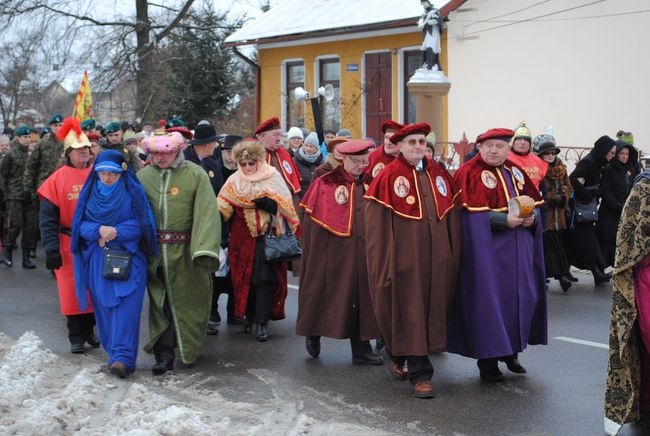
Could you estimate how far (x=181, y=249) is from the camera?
808 cm

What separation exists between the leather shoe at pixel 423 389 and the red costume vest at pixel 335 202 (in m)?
1.57

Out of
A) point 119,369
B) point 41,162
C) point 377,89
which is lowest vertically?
point 119,369

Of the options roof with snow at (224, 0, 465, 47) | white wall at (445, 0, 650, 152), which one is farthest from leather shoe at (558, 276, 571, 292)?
roof with snow at (224, 0, 465, 47)

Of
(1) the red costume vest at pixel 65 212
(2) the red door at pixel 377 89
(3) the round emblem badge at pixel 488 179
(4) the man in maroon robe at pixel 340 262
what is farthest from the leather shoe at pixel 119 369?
(2) the red door at pixel 377 89

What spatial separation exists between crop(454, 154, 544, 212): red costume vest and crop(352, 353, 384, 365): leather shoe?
1603 mm

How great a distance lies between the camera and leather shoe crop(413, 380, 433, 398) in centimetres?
711

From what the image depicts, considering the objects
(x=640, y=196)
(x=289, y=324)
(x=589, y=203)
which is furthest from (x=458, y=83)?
(x=640, y=196)

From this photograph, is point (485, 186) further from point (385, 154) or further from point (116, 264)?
point (116, 264)

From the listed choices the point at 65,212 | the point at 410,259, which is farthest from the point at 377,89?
the point at 410,259

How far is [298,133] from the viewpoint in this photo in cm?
1524

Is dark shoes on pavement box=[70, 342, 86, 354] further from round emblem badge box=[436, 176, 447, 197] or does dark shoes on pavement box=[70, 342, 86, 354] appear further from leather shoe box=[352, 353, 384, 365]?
round emblem badge box=[436, 176, 447, 197]

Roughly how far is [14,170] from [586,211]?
8.06 meters

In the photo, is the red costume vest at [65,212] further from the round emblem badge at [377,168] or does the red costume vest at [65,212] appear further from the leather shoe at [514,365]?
the leather shoe at [514,365]

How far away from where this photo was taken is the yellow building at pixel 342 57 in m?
26.0
